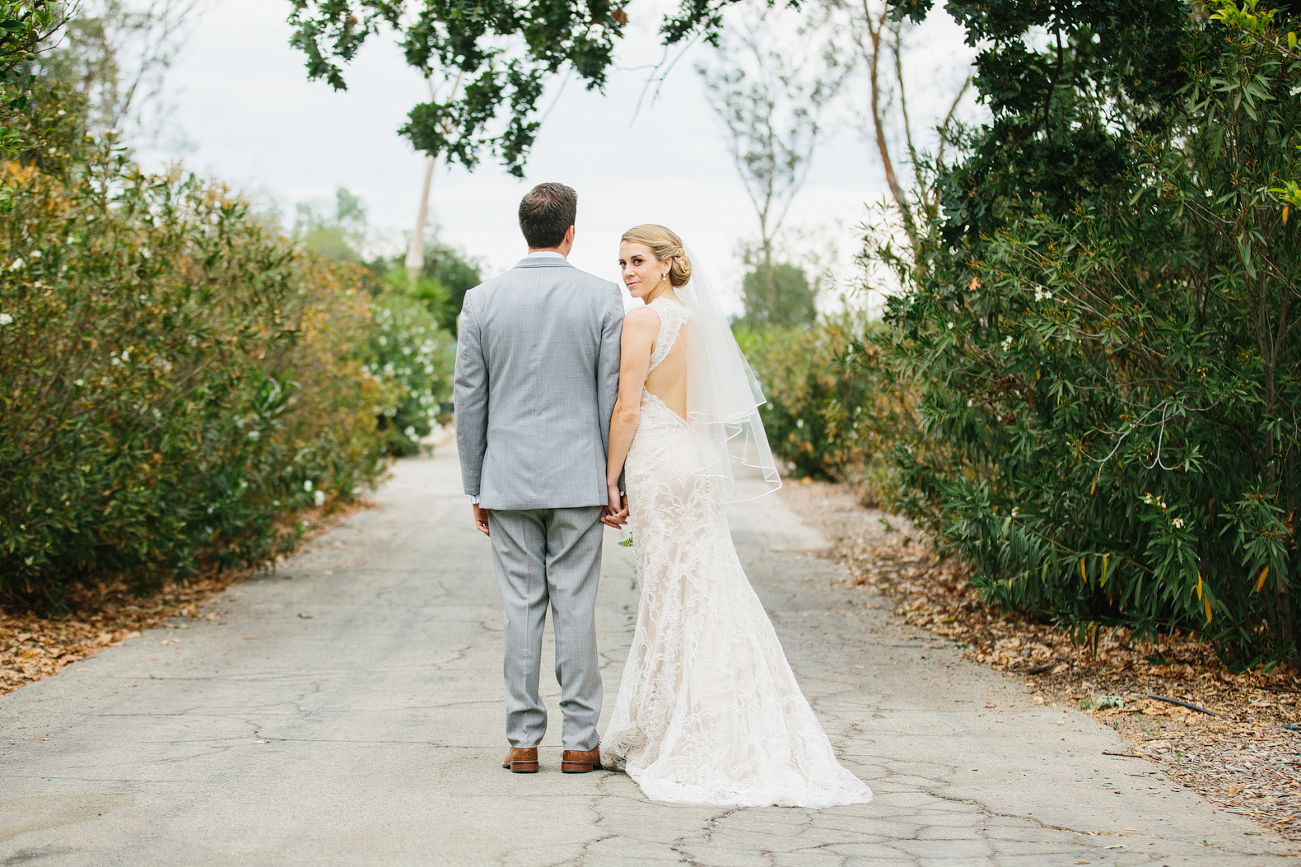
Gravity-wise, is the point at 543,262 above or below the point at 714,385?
above

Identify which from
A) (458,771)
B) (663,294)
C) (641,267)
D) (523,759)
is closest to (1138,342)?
(663,294)

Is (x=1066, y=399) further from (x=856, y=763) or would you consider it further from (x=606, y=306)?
(x=606, y=306)

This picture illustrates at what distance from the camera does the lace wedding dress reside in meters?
4.07

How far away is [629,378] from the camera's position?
4227 millimetres

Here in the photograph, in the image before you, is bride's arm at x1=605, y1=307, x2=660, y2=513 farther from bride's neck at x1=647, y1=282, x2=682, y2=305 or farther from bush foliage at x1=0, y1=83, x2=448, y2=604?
bush foliage at x1=0, y1=83, x2=448, y2=604

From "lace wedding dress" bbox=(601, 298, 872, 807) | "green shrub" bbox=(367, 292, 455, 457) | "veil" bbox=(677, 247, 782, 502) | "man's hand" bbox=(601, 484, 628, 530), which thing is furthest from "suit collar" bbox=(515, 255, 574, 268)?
"green shrub" bbox=(367, 292, 455, 457)

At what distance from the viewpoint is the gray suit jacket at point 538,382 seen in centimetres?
415

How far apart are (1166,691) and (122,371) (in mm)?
6542

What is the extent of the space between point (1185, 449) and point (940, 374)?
5.98ft

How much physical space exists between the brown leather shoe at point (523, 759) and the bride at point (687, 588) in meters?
0.29

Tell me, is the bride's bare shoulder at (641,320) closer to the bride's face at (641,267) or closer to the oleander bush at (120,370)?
the bride's face at (641,267)

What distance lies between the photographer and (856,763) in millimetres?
4465

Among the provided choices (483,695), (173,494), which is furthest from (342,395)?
(483,695)

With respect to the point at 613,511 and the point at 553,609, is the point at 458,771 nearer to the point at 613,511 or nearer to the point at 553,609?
the point at 553,609
